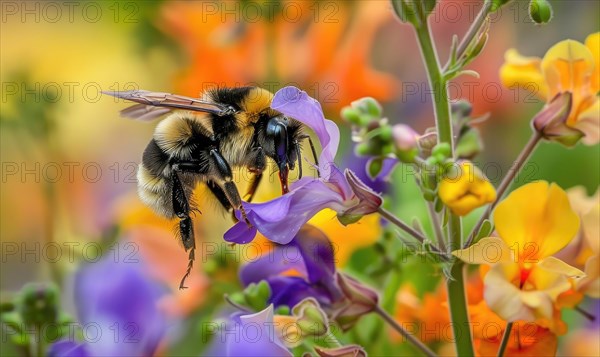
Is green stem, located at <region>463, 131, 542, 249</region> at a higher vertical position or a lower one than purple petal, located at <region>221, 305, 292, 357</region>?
higher

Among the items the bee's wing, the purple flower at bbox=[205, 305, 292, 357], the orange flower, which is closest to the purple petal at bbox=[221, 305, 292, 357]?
the purple flower at bbox=[205, 305, 292, 357]

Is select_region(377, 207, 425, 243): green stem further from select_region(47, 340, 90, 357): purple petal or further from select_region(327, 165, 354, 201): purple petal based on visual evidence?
select_region(47, 340, 90, 357): purple petal

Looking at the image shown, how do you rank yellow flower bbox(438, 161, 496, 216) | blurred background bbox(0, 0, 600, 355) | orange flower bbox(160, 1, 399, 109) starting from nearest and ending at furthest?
yellow flower bbox(438, 161, 496, 216) < blurred background bbox(0, 0, 600, 355) < orange flower bbox(160, 1, 399, 109)

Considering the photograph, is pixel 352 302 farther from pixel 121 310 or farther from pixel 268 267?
pixel 121 310

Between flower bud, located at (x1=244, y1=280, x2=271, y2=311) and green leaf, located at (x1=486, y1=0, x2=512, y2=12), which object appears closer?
green leaf, located at (x1=486, y1=0, x2=512, y2=12)

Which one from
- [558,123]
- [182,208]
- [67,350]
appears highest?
[558,123]

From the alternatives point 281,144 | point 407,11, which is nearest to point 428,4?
point 407,11

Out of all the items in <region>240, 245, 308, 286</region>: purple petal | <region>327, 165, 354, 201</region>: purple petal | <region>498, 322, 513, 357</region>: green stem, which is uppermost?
<region>327, 165, 354, 201</region>: purple petal
